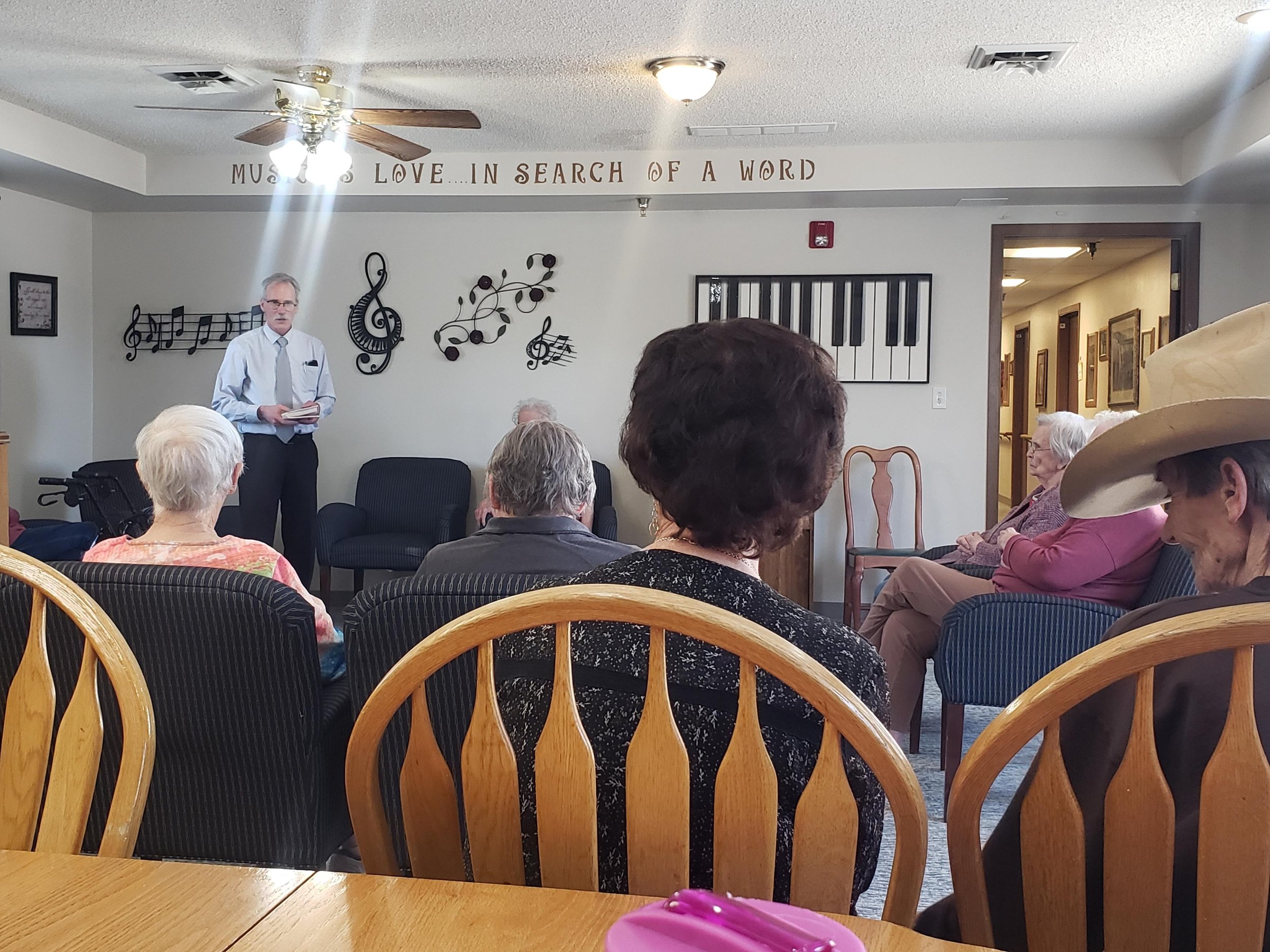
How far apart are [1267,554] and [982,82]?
343 cm

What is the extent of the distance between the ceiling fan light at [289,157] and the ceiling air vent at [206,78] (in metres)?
0.45

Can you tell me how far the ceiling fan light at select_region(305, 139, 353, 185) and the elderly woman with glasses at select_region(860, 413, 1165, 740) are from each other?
256 cm

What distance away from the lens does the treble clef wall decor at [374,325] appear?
239 inches

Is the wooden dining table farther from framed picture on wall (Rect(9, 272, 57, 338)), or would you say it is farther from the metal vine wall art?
framed picture on wall (Rect(9, 272, 57, 338))

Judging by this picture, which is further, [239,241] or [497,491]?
[239,241]

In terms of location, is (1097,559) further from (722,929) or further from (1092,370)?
(1092,370)

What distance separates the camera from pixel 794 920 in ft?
2.01

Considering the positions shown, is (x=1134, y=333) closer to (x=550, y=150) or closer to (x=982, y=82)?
(x=982, y=82)

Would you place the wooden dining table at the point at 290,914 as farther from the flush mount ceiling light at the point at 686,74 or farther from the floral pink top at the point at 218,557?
the flush mount ceiling light at the point at 686,74

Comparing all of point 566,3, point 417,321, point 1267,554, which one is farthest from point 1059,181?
point 1267,554

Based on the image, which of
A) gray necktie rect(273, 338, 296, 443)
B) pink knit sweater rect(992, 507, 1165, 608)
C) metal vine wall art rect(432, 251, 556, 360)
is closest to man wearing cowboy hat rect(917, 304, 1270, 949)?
pink knit sweater rect(992, 507, 1165, 608)

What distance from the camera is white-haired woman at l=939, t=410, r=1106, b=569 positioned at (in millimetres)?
3457

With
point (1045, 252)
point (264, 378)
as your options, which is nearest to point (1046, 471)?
point (264, 378)

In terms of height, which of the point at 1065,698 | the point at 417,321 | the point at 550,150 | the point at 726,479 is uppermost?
the point at 550,150
